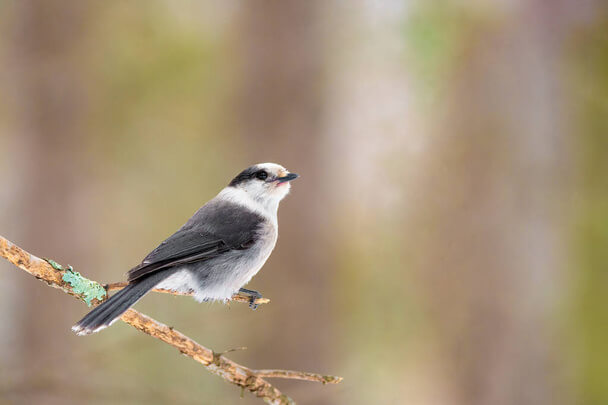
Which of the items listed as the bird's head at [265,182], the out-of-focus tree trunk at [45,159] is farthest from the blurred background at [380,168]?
the bird's head at [265,182]

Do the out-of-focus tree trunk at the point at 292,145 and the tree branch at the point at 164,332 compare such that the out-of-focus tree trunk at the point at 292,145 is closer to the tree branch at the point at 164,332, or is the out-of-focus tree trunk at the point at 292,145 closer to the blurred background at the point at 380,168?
the blurred background at the point at 380,168

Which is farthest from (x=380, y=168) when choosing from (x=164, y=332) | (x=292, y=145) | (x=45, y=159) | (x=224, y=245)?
(x=164, y=332)

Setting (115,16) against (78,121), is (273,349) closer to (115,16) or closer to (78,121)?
(78,121)

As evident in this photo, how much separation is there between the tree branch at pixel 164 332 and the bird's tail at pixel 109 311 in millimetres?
24

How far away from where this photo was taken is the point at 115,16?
18.9 feet

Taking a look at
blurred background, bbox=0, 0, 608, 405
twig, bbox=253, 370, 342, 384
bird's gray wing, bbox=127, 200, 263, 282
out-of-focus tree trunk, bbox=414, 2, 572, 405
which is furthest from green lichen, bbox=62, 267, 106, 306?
out-of-focus tree trunk, bbox=414, 2, 572, 405

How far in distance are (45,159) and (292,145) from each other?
2122 mm

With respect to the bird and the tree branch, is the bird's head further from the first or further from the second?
the tree branch

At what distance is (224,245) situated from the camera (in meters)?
2.21

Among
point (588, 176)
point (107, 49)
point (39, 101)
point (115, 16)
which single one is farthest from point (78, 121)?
point (588, 176)

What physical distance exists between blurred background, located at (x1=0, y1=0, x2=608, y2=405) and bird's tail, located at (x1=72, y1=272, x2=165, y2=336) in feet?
8.68

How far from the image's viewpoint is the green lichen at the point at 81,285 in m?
1.28

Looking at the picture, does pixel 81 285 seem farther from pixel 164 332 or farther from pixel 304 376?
pixel 304 376

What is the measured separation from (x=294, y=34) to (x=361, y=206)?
67.4 inches
